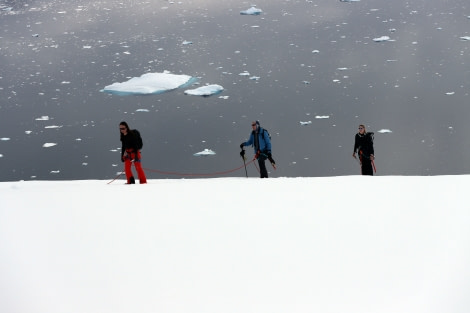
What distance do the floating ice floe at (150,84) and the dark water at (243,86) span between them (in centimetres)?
29

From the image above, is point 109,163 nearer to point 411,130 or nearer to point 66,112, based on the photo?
point 66,112

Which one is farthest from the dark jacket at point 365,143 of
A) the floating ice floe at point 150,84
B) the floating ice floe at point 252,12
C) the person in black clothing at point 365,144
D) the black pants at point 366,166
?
the floating ice floe at point 252,12

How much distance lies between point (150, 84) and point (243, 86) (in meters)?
3.45

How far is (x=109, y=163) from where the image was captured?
17.4 meters

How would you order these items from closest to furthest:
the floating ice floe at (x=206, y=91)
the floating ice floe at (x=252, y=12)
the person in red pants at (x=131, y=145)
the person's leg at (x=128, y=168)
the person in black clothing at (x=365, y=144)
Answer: the person in red pants at (x=131, y=145) < the person's leg at (x=128, y=168) < the person in black clothing at (x=365, y=144) < the floating ice floe at (x=206, y=91) < the floating ice floe at (x=252, y=12)

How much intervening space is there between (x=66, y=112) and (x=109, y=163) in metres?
4.60

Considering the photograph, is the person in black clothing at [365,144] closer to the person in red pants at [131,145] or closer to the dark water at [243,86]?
the person in red pants at [131,145]

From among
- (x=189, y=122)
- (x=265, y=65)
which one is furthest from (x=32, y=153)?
(x=265, y=65)

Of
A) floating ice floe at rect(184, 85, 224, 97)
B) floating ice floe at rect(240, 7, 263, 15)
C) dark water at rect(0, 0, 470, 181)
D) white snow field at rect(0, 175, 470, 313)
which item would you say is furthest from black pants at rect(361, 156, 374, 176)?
floating ice floe at rect(240, 7, 263, 15)

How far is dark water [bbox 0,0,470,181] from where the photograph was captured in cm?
1748

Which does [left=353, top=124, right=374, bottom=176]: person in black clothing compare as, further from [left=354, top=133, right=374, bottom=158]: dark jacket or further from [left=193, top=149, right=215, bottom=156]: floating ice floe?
[left=193, top=149, right=215, bottom=156]: floating ice floe

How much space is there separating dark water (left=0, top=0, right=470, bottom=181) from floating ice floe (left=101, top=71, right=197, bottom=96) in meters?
0.29

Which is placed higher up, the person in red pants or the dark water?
the person in red pants

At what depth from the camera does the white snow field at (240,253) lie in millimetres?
4145
